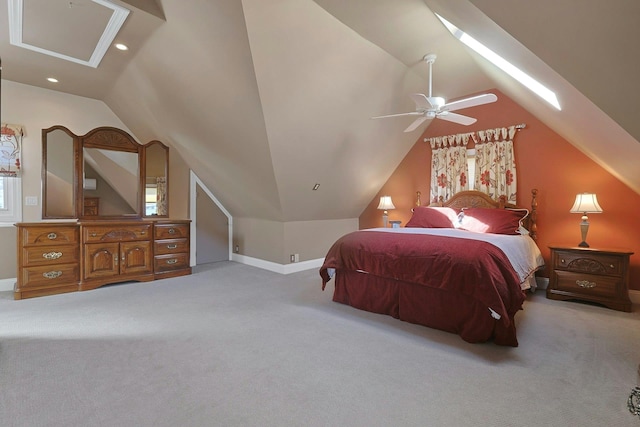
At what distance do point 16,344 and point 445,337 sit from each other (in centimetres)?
332

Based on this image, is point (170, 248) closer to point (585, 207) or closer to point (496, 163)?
point (496, 163)

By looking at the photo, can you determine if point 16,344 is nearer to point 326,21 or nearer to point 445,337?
point 445,337

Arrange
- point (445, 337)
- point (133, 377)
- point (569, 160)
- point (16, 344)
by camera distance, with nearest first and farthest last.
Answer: point (133, 377) < point (16, 344) < point (445, 337) < point (569, 160)

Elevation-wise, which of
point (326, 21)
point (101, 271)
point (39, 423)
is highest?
point (326, 21)

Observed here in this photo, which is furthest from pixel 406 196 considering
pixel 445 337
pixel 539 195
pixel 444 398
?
pixel 444 398

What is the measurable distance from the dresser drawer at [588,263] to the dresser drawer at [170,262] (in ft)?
15.9

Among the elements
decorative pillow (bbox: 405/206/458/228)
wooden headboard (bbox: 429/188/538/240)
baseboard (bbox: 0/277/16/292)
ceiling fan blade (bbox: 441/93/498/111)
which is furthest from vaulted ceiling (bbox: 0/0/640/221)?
baseboard (bbox: 0/277/16/292)

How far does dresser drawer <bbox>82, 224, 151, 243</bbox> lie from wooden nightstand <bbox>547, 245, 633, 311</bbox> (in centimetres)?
514

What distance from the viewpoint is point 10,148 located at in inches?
152

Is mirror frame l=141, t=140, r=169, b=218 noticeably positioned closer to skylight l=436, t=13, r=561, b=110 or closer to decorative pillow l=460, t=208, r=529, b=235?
skylight l=436, t=13, r=561, b=110

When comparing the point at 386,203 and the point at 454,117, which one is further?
the point at 386,203

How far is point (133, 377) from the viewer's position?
1.86m

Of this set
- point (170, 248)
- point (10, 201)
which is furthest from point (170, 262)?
point (10, 201)

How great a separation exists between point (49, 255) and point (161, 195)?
1.58 meters
